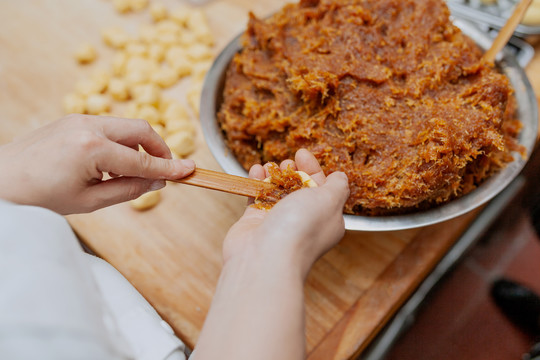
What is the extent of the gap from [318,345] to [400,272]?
384 mm

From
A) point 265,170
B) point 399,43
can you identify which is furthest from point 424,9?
point 265,170

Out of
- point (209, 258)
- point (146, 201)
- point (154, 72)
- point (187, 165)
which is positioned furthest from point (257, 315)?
point (154, 72)

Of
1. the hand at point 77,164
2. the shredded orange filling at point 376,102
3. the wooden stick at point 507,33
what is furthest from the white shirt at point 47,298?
the wooden stick at point 507,33

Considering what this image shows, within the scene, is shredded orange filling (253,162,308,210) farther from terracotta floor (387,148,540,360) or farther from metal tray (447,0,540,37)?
metal tray (447,0,540,37)

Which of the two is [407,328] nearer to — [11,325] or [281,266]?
[281,266]

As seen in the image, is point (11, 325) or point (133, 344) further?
point (133, 344)

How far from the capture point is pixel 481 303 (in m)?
2.02

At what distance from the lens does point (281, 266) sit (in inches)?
30.5

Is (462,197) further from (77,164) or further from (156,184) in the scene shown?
(77,164)

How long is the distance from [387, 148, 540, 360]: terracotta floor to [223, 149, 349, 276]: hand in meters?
1.25

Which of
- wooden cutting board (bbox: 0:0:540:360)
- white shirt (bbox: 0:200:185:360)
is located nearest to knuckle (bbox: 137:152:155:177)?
white shirt (bbox: 0:200:185:360)

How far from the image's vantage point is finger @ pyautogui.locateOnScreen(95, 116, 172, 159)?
99cm

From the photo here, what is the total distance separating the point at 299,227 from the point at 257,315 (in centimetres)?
19

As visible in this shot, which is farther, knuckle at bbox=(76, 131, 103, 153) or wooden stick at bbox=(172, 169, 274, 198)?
wooden stick at bbox=(172, 169, 274, 198)
